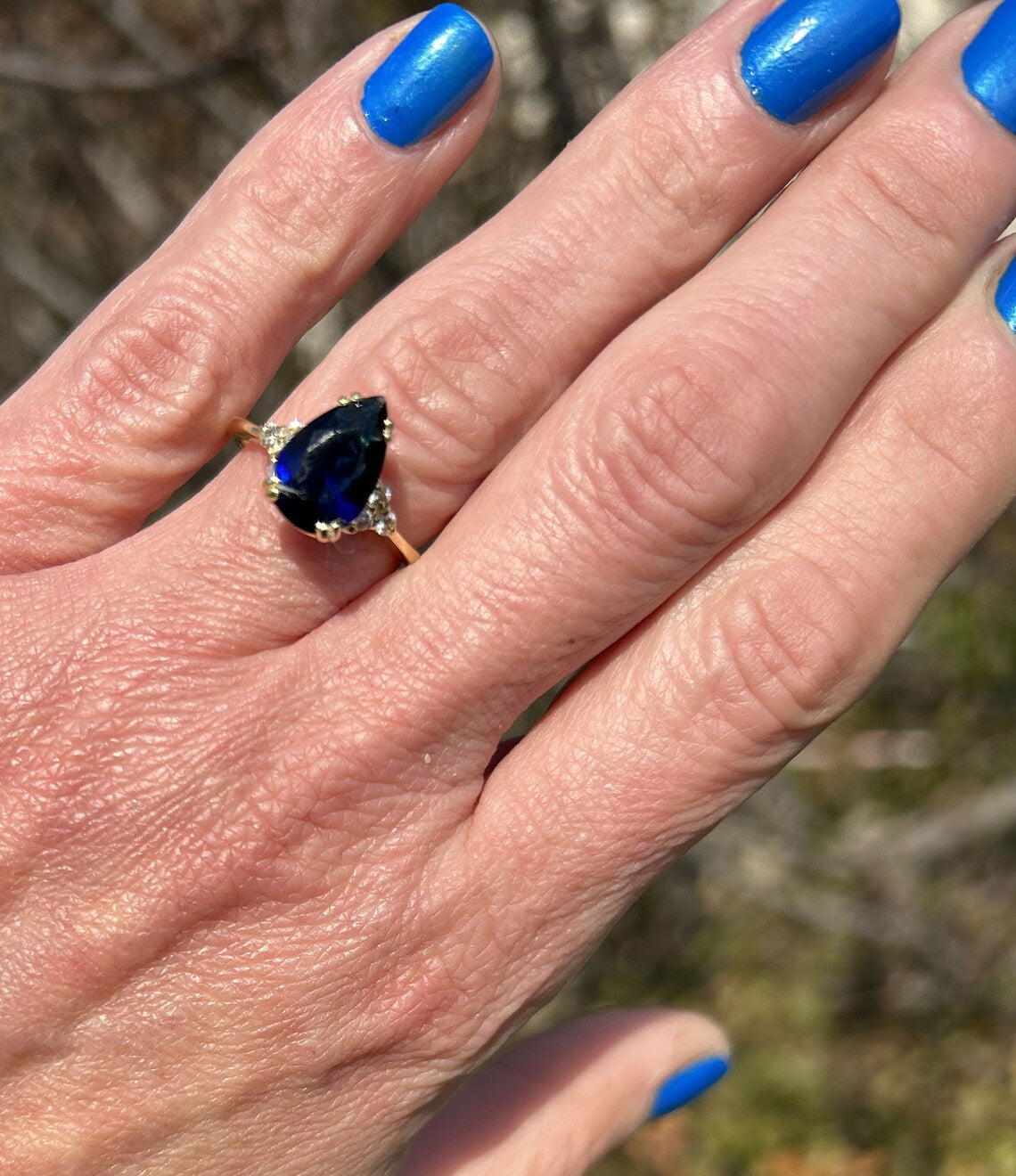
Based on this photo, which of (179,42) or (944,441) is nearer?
(944,441)

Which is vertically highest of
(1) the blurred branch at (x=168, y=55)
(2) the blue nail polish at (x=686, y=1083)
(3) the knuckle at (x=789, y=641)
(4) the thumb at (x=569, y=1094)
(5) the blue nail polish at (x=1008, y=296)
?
(1) the blurred branch at (x=168, y=55)

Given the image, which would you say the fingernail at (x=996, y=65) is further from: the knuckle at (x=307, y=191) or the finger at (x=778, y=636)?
the knuckle at (x=307, y=191)

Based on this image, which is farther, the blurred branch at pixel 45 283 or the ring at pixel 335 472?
the blurred branch at pixel 45 283

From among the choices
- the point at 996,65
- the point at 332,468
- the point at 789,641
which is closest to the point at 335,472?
the point at 332,468

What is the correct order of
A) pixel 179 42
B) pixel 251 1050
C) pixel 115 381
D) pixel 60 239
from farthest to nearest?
pixel 60 239, pixel 179 42, pixel 115 381, pixel 251 1050

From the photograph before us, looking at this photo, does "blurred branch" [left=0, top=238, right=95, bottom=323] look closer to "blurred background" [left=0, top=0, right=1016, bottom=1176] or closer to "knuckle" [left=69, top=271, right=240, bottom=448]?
"blurred background" [left=0, top=0, right=1016, bottom=1176]

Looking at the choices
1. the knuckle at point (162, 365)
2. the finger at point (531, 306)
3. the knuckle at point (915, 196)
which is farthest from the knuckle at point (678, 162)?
the knuckle at point (162, 365)

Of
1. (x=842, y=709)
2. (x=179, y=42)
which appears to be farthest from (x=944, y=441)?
(x=179, y=42)

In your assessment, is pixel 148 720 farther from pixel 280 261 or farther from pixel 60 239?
pixel 60 239
